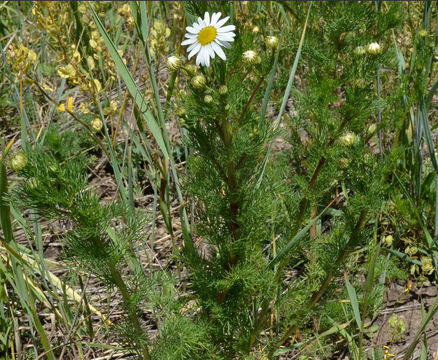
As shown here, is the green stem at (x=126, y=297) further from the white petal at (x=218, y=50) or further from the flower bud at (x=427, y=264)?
the flower bud at (x=427, y=264)

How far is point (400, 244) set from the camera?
1933mm

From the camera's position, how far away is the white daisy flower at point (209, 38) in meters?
1.05

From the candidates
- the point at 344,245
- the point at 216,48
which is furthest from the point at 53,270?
the point at 216,48

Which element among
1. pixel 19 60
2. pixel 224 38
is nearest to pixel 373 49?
pixel 224 38

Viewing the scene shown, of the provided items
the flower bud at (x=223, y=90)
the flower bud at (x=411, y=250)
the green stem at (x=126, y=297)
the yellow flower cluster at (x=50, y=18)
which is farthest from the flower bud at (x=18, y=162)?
the flower bud at (x=411, y=250)

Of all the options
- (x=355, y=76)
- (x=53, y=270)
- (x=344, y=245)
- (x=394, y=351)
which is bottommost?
(x=394, y=351)

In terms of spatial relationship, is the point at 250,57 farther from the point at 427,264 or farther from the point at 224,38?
the point at 427,264

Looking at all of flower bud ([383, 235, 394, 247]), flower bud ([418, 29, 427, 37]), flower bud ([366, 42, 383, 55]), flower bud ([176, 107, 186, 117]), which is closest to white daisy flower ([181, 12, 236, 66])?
flower bud ([176, 107, 186, 117])

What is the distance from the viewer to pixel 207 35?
1071 mm

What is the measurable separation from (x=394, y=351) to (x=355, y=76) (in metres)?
0.98

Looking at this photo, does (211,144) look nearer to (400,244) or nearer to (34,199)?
(34,199)

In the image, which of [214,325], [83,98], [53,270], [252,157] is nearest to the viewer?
[252,157]

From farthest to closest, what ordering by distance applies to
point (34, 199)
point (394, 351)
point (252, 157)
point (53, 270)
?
point (53, 270)
point (394, 351)
point (252, 157)
point (34, 199)

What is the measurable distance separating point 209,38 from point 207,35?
0.01m
